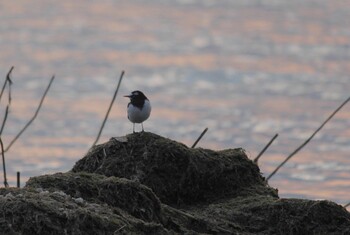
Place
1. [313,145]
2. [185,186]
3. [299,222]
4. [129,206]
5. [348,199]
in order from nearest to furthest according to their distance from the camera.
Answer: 1. [129,206]
2. [299,222]
3. [185,186]
4. [348,199]
5. [313,145]

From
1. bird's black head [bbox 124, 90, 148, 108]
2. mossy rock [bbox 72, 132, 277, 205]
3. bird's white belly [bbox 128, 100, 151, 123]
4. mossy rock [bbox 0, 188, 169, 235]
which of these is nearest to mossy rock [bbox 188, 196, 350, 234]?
mossy rock [bbox 72, 132, 277, 205]

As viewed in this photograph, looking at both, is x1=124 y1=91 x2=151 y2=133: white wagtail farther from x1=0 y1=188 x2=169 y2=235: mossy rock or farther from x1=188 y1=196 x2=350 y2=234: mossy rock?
x1=0 y1=188 x2=169 y2=235: mossy rock

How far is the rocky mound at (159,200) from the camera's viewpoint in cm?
1006

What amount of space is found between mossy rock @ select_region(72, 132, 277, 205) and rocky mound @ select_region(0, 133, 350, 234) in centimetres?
1

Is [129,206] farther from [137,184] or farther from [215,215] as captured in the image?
[215,215]

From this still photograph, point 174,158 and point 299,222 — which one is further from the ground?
point 174,158

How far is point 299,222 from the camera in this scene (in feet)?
38.3

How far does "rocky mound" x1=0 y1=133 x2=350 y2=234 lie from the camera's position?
33.0ft

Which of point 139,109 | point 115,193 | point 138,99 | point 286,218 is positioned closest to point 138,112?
point 139,109

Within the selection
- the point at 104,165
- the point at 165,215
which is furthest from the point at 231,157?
the point at 165,215

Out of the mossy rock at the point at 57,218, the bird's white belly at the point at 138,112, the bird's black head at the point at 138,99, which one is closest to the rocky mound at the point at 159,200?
the mossy rock at the point at 57,218

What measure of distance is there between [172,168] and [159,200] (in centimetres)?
161

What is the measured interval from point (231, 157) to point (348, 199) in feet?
23.5

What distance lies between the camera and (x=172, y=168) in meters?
12.8
